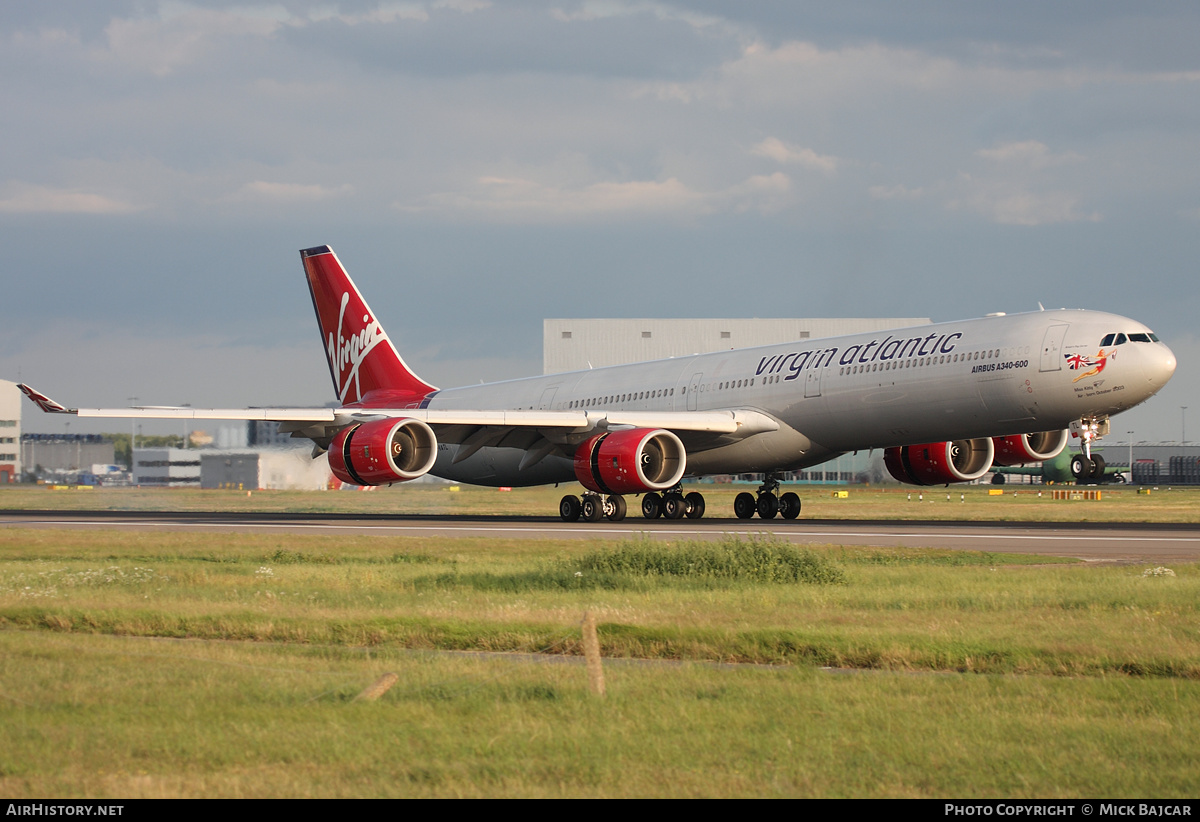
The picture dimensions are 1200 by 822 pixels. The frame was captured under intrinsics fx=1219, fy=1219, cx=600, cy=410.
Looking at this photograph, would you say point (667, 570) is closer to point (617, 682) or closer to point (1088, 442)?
point (617, 682)

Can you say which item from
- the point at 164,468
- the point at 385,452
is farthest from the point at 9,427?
the point at 385,452

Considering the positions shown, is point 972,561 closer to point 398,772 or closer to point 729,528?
point 729,528

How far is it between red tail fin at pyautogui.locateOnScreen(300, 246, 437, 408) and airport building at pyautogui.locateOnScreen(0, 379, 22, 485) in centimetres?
4422

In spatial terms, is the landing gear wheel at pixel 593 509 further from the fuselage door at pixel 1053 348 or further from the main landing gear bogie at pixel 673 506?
the fuselage door at pixel 1053 348

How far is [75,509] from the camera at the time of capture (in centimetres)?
4900

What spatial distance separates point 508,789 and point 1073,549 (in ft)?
62.5

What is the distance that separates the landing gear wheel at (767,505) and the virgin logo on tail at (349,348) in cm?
1736

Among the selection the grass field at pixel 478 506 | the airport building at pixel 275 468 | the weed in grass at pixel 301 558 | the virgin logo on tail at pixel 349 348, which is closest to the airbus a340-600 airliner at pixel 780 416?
the grass field at pixel 478 506

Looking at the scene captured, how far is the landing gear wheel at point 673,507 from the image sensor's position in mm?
37906

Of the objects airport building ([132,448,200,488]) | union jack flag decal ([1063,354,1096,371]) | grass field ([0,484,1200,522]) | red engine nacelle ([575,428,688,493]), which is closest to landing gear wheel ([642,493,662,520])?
grass field ([0,484,1200,522])

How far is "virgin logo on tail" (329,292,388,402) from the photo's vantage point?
156 feet

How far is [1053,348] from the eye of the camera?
29625mm

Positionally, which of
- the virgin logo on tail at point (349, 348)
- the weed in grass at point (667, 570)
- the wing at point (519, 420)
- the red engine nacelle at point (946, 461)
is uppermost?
the virgin logo on tail at point (349, 348)

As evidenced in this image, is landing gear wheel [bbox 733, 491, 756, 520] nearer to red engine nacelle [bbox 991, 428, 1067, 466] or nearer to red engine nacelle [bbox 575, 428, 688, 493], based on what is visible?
red engine nacelle [bbox 575, 428, 688, 493]
